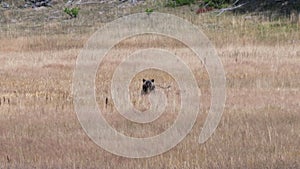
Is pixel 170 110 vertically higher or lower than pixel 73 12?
lower

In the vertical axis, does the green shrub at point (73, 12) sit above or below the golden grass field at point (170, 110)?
above

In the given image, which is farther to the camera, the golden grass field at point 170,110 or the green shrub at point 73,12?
the green shrub at point 73,12

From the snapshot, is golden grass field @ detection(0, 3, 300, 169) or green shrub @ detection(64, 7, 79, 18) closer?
golden grass field @ detection(0, 3, 300, 169)

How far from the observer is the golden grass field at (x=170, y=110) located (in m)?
7.50

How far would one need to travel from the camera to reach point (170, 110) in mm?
10320

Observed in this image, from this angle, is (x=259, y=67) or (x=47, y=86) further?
(x=259, y=67)

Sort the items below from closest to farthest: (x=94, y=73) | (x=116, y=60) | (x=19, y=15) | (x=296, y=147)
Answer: (x=296, y=147), (x=94, y=73), (x=116, y=60), (x=19, y=15)

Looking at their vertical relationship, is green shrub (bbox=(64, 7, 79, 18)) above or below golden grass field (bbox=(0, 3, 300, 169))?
above

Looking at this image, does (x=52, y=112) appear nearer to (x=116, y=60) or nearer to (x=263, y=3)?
(x=116, y=60)

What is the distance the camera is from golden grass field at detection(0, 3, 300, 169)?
7504 mm

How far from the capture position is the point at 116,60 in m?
18.0

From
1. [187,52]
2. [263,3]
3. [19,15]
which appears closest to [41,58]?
[187,52]

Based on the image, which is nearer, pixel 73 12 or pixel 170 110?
pixel 170 110

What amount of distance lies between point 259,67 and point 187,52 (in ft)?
11.5
